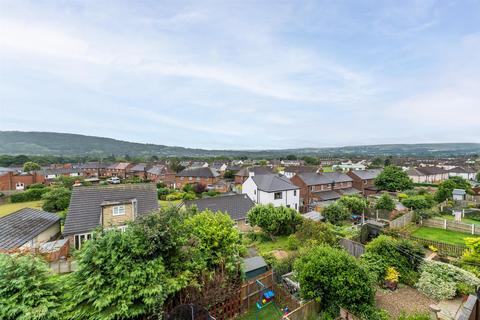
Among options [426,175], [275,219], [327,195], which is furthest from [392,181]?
[275,219]

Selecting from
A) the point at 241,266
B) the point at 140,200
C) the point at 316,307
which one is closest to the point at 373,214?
the point at 316,307

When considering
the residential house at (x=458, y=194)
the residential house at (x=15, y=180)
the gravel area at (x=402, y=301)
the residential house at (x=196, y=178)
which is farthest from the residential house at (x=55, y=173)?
the residential house at (x=458, y=194)

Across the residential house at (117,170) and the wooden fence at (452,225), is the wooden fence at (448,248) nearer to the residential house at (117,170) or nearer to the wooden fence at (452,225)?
the wooden fence at (452,225)

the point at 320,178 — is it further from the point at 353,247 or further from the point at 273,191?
the point at 353,247

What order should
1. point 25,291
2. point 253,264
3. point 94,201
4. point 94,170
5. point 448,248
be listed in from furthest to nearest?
point 94,170, point 94,201, point 448,248, point 253,264, point 25,291

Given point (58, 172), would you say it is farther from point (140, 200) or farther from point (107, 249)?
point (107, 249)

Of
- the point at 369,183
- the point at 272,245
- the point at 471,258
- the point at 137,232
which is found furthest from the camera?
the point at 369,183
